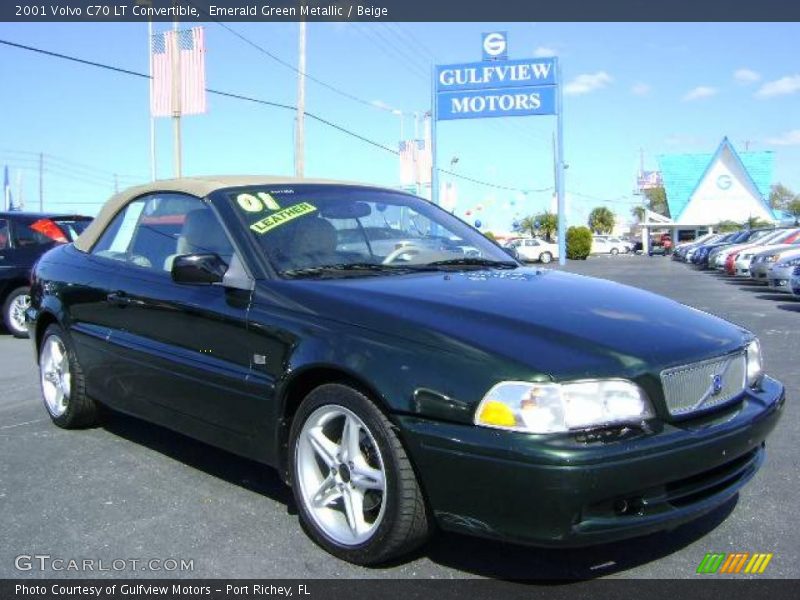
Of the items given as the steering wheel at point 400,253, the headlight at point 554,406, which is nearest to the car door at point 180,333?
the steering wheel at point 400,253

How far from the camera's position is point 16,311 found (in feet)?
34.8

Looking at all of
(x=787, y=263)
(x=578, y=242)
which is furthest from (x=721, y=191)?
(x=787, y=263)

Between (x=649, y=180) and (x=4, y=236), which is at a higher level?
(x=649, y=180)

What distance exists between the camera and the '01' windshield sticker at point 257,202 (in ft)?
13.1

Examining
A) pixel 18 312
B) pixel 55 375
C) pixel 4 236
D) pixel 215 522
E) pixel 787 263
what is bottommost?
pixel 215 522

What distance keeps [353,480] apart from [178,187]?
2.09 meters

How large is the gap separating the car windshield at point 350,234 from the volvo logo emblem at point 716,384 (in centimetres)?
144

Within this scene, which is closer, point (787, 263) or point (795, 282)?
point (795, 282)

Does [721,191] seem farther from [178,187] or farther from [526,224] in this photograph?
[178,187]

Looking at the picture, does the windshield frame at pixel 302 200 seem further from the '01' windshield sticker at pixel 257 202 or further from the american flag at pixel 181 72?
the american flag at pixel 181 72

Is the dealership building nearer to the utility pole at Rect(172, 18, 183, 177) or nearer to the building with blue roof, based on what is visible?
the building with blue roof

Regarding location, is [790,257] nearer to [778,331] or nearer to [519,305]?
[778,331]

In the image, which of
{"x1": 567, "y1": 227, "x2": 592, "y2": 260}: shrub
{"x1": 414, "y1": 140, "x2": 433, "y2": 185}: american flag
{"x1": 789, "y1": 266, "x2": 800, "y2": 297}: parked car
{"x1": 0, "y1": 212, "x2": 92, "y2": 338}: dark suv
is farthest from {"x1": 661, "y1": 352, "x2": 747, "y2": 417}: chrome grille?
{"x1": 567, "y1": 227, "x2": 592, "y2": 260}: shrub

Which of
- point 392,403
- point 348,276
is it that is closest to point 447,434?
point 392,403
